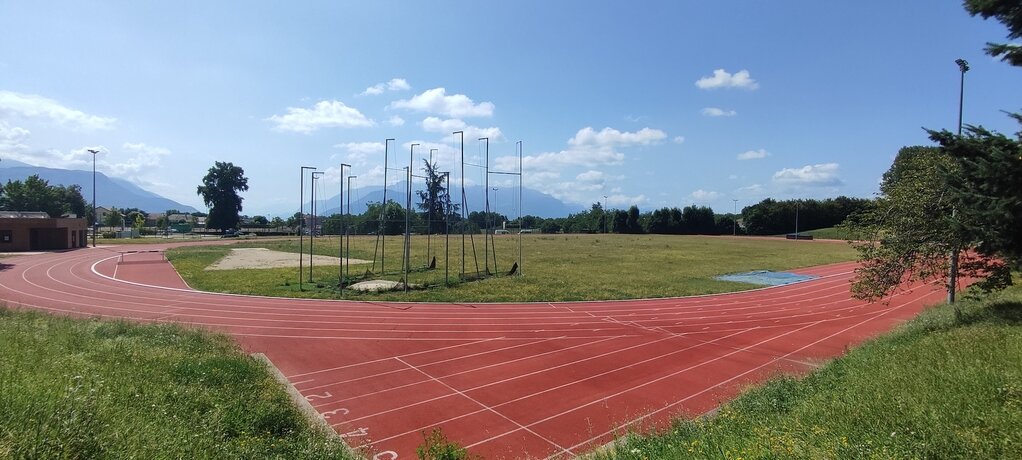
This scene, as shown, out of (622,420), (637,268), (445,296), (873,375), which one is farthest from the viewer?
(637,268)

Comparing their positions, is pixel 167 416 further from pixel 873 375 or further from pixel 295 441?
pixel 873 375

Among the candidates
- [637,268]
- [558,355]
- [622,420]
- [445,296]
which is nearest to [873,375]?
[622,420]

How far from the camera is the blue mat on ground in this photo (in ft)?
92.8

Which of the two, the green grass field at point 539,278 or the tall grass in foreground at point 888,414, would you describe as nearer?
the tall grass in foreground at point 888,414

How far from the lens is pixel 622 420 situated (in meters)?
8.93

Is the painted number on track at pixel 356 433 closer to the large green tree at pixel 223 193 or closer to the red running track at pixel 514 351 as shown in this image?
the red running track at pixel 514 351

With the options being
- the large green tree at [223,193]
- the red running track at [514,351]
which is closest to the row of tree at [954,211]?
the red running track at [514,351]

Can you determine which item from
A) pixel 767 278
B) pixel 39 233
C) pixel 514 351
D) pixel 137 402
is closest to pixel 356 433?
pixel 137 402

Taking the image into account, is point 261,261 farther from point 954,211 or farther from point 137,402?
point 954,211

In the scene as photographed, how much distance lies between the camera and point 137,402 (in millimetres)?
5758

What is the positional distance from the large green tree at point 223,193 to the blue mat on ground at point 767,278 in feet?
276

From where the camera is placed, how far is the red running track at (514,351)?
8875 millimetres

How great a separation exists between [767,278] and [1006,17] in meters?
22.8

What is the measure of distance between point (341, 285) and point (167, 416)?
55.8ft
